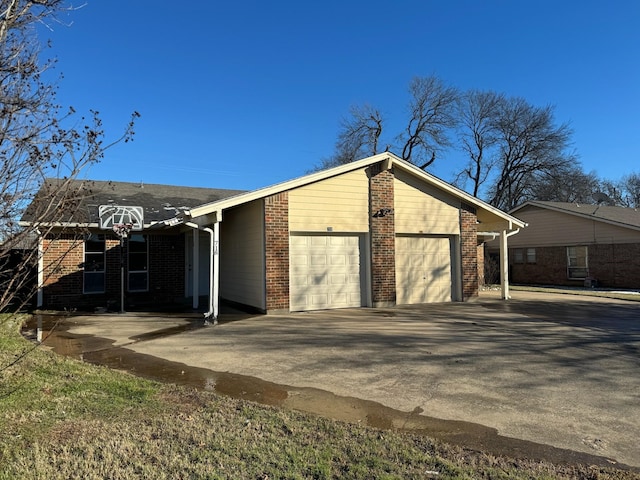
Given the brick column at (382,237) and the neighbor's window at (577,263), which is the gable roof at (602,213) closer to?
the neighbor's window at (577,263)

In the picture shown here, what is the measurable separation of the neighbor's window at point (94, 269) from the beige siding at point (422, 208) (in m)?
9.78

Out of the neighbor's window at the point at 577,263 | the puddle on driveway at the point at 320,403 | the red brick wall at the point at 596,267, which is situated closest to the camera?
the puddle on driveway at the point at 320,403

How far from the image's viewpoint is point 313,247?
13.4 m

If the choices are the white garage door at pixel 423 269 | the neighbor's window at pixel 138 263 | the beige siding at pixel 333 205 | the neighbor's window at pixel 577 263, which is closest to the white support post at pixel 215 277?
the beige siding at pixel 333 205

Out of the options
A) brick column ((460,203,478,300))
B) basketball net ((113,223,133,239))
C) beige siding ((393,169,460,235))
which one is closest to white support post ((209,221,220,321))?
basketball net ((113,223,133,239))

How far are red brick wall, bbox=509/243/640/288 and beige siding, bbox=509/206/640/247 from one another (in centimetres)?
36

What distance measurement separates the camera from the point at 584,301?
16562 millimetres

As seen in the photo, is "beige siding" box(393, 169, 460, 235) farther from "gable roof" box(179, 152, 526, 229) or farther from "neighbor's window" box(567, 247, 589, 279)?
"neighbor's window" box(567, 247, 589, 279)

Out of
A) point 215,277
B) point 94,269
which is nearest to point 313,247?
point 215,277

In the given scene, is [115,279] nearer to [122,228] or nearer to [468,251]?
[122,228]

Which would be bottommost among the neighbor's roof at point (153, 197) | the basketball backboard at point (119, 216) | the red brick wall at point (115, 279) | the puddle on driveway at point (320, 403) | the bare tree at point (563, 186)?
the puddle on driveway at point (320, 403)

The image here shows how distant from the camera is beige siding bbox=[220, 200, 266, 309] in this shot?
1286 cm

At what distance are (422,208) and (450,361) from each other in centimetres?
839

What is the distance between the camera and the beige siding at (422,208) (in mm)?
14578
